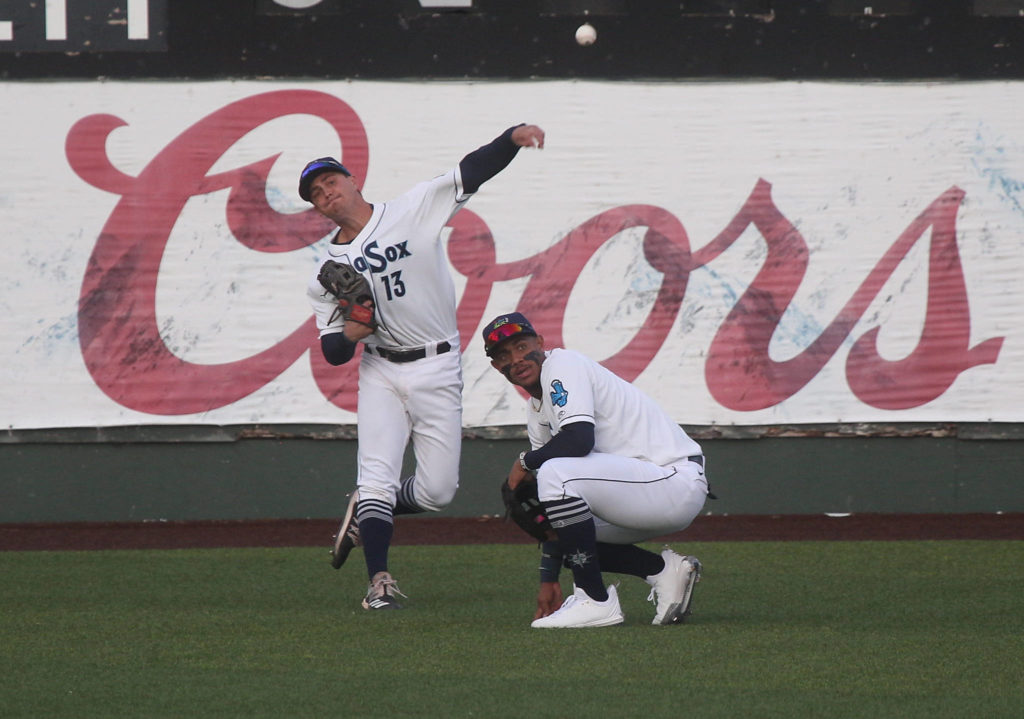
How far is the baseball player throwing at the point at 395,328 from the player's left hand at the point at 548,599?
816mm

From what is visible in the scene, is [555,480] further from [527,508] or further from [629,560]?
[629,560]

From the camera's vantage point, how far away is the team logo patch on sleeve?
5219 mm

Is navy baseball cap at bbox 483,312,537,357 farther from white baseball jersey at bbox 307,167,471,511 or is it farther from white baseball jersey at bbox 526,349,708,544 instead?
white baseball jersey at bbox 307,167,471,511

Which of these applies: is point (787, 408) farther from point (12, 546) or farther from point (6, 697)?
point (6, 697)

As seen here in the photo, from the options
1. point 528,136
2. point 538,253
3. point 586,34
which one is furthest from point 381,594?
point 586,34

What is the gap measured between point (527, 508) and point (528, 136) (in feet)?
4.82

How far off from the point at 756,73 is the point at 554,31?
1398 mm

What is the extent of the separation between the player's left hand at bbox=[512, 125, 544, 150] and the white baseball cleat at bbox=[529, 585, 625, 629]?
1.74m

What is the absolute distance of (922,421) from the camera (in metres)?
9.59

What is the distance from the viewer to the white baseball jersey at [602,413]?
17.1ft

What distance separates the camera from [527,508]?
18.3 ft

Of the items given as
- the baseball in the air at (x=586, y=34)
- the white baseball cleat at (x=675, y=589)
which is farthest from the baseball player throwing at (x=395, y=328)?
the baseball in the air at (x=586, y=34)

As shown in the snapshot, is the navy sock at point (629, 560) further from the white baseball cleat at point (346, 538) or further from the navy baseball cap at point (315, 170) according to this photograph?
the navy baseball cap at point (315, 170)

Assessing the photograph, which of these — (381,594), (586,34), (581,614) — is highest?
(586,34)
